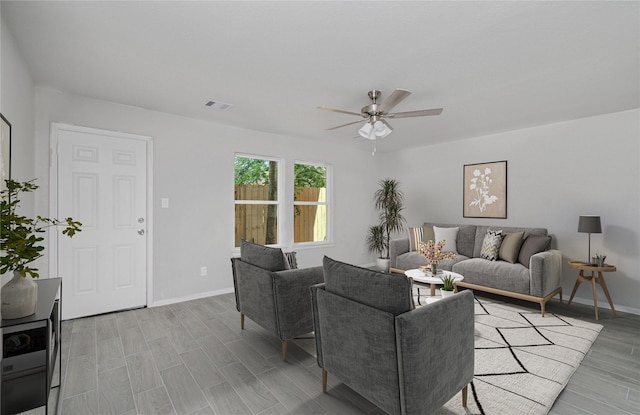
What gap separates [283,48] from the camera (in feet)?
7.67

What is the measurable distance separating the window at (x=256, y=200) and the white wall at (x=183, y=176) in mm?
199

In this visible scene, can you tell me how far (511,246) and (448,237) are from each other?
959mm

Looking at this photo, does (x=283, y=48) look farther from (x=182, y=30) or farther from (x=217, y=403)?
(x=217, y=403)

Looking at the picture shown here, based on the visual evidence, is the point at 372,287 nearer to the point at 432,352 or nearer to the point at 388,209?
the point at 432,352

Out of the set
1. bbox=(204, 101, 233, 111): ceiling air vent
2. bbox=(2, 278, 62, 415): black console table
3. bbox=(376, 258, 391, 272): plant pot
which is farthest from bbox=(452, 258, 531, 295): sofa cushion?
bbox=(2, 278, 62, 415): black console table

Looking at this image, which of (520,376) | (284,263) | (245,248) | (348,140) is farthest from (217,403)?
(348,140)

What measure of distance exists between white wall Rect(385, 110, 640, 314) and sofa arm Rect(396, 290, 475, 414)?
11.2 ft

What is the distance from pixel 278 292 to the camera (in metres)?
2.51

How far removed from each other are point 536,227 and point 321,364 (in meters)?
4.02

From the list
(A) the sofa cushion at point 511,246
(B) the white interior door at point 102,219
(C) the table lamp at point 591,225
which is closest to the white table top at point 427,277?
(A) the sofa cushion at point 511,246

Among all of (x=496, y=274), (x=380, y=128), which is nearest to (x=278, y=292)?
(x=380, y=128)

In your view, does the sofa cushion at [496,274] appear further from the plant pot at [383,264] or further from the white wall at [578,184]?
the plant pot at [383,264]

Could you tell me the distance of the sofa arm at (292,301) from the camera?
2.51 m

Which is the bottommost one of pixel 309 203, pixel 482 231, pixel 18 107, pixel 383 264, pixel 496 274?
pixel 383 264
